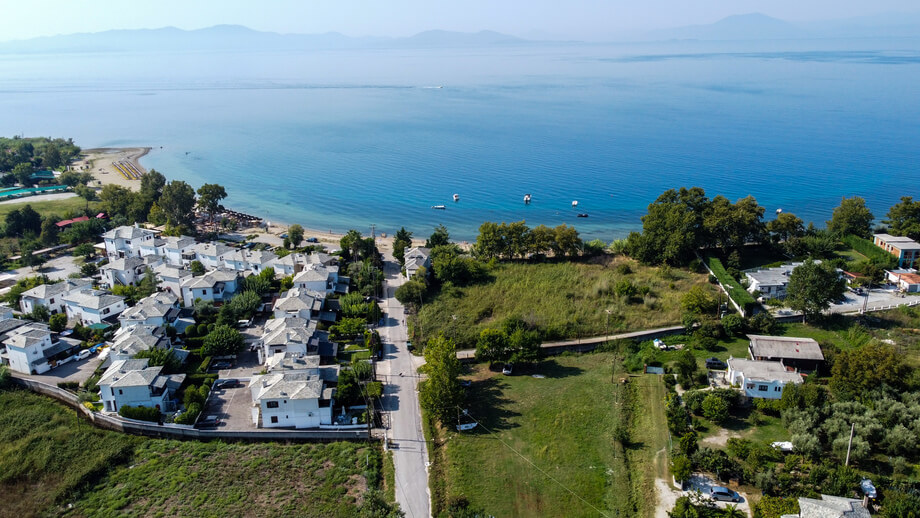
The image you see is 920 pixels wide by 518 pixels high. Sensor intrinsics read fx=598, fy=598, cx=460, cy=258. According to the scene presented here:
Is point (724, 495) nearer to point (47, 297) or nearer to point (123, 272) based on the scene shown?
point (47, 297)

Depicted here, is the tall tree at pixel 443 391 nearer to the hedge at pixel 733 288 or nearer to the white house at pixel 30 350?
the hedge at pixel 733 288

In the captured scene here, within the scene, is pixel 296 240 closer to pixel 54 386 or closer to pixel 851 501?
pixel 54 386

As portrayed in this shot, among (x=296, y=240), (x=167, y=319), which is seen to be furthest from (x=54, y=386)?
(x=296, y=240)

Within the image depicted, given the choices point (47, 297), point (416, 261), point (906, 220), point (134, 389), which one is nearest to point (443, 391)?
point (134, 389)

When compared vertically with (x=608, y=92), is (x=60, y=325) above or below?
below

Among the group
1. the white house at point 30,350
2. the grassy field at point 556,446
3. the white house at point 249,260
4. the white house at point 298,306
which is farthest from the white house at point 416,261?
the white house at point 30,350

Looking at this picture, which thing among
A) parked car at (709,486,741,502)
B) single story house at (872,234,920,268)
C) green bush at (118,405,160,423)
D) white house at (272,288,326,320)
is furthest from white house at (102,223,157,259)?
single story house at (872,234,920,268)
